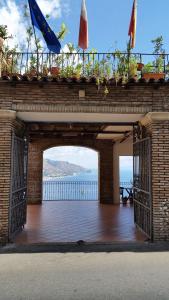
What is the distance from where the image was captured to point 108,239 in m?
7.42

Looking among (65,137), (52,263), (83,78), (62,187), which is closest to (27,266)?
(52,263)

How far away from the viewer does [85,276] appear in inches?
198

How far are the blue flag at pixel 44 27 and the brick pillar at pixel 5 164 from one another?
2.38 metres

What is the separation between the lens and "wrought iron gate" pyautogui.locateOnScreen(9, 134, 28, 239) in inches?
293

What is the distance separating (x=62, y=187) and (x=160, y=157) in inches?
520

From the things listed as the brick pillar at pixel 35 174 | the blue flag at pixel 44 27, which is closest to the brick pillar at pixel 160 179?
the blue flag at pixel 44 27

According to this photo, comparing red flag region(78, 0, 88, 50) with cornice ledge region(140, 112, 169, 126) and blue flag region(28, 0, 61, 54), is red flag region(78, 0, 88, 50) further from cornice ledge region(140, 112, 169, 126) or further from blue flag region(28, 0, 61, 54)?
cornice ledge region(140, 112, 169, 126)

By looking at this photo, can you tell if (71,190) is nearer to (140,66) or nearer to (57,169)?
(140,66)

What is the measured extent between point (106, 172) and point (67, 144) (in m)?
2.67

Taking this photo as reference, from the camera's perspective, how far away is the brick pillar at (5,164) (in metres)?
7.04

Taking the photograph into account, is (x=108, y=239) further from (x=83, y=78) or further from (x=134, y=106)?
(x=83, y=78)

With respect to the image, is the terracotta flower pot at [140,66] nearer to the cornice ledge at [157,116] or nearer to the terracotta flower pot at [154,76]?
the terracotta flower pot at [154,76]

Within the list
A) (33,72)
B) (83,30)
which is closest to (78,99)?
(33,72)

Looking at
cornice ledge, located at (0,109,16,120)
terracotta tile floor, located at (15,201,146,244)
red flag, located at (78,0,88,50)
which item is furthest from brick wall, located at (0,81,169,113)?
terracotta tile floor, located at (15,201,146,244)
